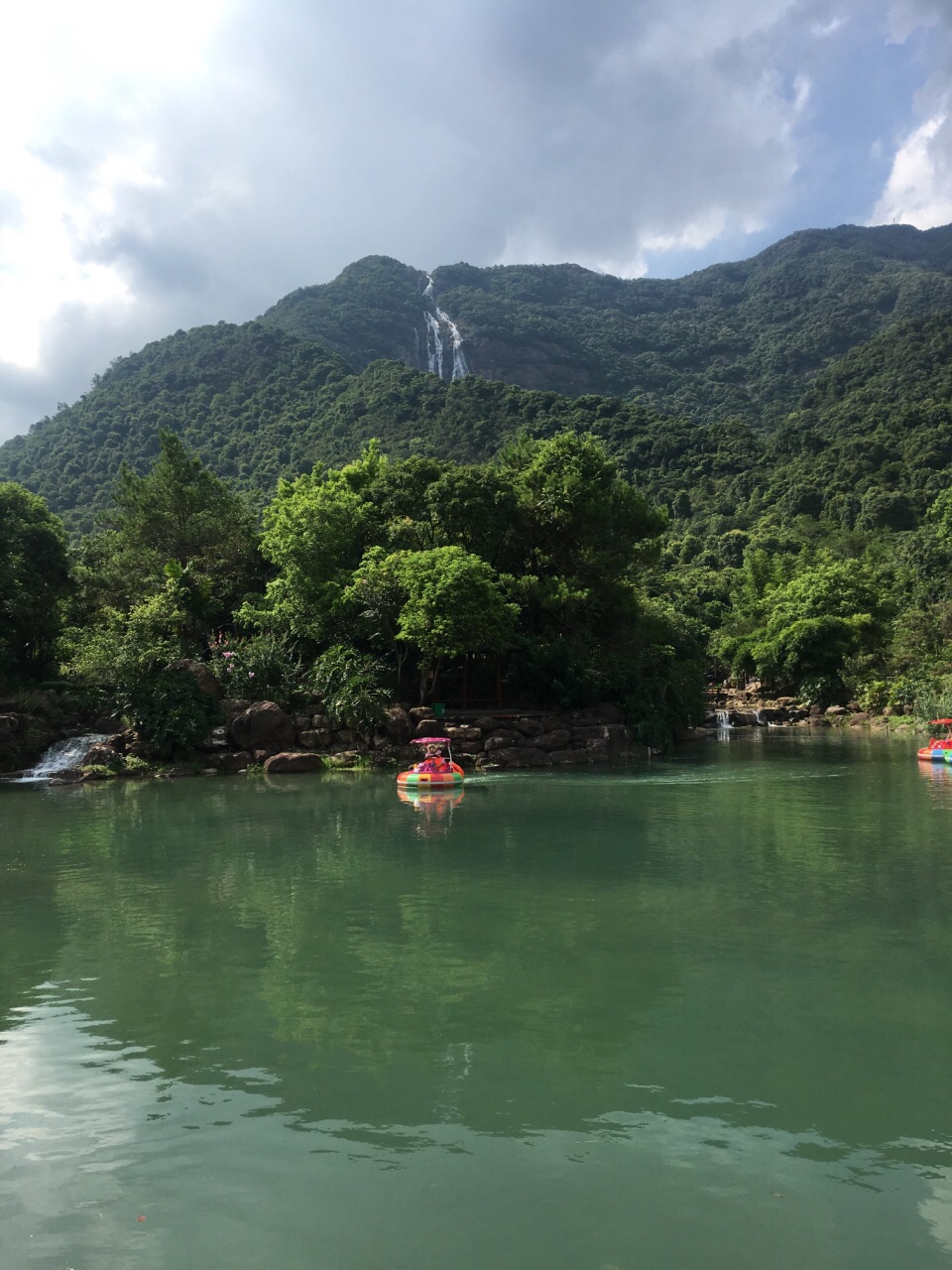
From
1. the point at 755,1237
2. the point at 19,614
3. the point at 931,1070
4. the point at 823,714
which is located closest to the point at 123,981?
the point at 755,1237

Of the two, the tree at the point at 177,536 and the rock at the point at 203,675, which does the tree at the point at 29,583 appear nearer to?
the tree at the point at 177,536

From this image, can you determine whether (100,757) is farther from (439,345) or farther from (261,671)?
Answer: (439,345)

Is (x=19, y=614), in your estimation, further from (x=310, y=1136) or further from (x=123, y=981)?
(x=310, y=1136)

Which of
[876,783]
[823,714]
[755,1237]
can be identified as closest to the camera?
[755,1237]

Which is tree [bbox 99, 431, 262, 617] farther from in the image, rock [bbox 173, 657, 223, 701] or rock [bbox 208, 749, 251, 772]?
rock [bbox 208, 749, 251, 772]

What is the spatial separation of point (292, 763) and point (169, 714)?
377 centimetres

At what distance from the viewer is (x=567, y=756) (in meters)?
26.4

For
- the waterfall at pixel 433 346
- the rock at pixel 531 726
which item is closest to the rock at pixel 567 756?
the rock at pixel 531 726

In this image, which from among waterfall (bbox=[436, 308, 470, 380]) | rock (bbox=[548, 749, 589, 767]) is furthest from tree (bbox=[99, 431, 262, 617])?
waterfall (bbox=[436, 308, 470, 380])

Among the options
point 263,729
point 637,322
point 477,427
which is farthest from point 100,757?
point 637,322

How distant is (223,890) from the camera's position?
36.1 ft

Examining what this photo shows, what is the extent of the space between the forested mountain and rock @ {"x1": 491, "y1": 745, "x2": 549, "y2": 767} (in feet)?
306

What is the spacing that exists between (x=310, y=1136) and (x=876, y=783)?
18.3 metres

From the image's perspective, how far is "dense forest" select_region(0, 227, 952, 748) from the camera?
27.6 m
